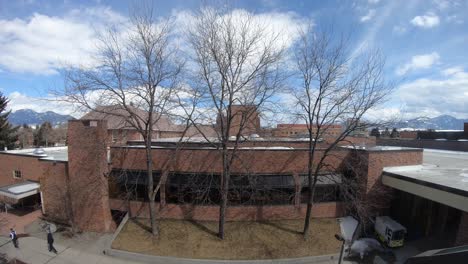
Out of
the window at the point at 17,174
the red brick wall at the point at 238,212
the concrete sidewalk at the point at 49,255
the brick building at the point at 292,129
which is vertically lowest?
the concrete sidewalk at the point at 49,255

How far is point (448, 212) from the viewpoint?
50.4 feet

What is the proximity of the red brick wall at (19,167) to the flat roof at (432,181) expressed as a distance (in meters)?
Result: 26.0

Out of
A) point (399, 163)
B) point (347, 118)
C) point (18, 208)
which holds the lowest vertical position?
point (18, 208)

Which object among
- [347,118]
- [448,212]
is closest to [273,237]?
[347,118]

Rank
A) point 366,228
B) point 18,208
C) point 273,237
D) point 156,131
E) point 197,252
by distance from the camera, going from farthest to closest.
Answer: point 156,131, point 18,208, point 366,228, point 273,237, point 197,252

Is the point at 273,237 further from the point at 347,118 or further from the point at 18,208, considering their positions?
the point at 18,208

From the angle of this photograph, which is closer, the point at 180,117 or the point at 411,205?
the point at 180,117

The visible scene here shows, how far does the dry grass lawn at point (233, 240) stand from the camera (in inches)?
538

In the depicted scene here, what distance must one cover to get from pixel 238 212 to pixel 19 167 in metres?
20.6

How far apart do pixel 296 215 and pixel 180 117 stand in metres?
9.57

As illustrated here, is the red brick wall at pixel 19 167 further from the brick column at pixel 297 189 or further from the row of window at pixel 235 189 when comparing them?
the brick column at pixel 297 189

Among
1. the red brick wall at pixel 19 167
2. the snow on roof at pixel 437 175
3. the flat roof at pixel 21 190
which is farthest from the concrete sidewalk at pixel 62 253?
the red brick wall at pixel 19 167

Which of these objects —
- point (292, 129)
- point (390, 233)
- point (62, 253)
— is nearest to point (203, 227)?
point (62, 253)

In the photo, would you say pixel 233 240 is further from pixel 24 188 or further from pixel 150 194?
pixel 24 188
